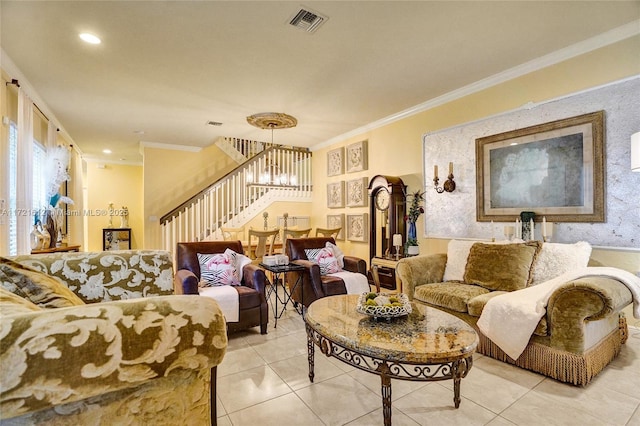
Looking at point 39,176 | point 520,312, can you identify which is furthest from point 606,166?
point 39,176

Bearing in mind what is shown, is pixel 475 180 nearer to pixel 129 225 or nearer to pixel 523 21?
pixel 523 21

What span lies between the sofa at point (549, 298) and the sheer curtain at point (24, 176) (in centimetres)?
385

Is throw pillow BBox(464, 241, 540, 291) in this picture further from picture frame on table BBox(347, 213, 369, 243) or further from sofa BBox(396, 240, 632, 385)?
picture frame on table BBox(347, 213, 369, 243)

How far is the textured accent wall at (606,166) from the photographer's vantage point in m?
2.64

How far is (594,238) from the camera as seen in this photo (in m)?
2.84

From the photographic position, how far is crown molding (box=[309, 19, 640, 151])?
2664mm

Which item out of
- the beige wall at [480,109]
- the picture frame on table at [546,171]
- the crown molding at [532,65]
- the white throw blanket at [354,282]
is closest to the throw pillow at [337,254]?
the white throw blanket at [354,282]

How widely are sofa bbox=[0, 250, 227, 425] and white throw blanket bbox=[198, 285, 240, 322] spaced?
1.83m

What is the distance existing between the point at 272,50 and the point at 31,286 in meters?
2.54

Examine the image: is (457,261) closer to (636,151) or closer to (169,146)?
(636,151)

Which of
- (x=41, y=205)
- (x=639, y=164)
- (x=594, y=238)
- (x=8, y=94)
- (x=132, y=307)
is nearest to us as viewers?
(x=132, y=307)

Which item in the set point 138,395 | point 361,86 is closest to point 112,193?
point 361,86

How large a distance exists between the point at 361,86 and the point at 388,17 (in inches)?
49.6

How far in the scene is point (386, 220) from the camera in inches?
187
